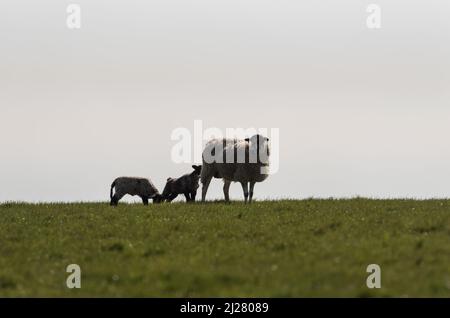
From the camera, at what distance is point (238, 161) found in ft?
116

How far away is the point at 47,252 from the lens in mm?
19188

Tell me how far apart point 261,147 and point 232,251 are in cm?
1686

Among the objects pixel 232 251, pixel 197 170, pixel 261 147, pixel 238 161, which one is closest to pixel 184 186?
pixel 197 170

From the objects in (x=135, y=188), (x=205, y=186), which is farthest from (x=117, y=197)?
(x=205, y=186)

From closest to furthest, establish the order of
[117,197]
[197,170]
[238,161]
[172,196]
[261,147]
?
[261,147] → [238,161] → [117,197] → [197,170] → [172,196]

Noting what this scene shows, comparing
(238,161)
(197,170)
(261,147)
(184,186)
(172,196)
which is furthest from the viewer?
Answer: (172,196)

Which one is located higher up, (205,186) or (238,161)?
(238,161)

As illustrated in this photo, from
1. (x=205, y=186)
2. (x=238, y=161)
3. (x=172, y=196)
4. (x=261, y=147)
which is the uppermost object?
(x=261, y=147)

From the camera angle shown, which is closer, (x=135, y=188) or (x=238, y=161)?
(x=238, y=161)

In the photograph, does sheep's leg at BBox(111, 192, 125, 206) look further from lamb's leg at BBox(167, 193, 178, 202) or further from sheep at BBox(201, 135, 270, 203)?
sheep at BBox(201, 135, 270, 203)

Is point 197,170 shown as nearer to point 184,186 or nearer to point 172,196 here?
point 184,186

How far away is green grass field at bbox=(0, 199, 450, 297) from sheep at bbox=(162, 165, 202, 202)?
1215 cm

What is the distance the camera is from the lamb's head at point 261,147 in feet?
113
